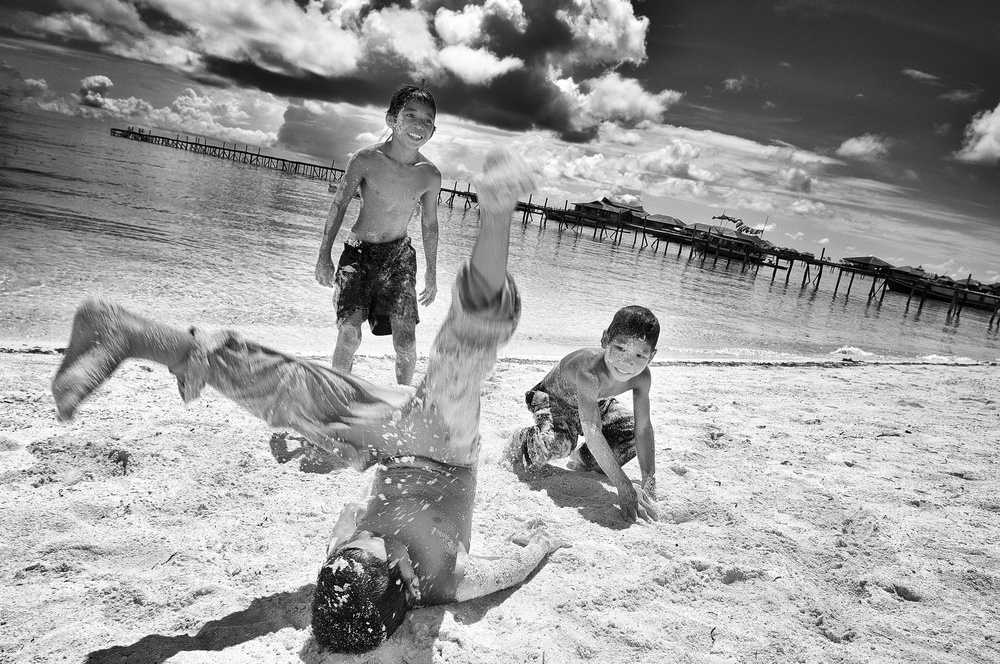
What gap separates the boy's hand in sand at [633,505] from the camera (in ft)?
9.60

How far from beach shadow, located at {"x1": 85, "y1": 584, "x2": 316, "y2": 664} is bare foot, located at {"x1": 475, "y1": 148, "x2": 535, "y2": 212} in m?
1.57

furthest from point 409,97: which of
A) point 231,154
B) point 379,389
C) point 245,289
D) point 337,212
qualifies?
point 231,154

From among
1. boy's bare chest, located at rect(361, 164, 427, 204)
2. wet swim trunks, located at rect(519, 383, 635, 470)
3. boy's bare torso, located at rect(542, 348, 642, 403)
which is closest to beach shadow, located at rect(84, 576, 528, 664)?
wet swim trunks, located at rect(519, 383, 635, 470)

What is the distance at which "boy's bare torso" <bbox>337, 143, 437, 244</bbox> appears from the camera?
3.83 metres

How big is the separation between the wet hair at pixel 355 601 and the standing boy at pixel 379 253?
2.23 m

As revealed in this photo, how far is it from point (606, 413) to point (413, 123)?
2.26 meters

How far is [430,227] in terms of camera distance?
4.30m

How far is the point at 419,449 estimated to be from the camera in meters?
2.14

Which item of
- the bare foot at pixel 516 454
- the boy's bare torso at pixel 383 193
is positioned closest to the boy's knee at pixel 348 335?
the boy's bare torso at pixel 383 193

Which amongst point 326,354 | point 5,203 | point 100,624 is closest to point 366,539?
point 100,624

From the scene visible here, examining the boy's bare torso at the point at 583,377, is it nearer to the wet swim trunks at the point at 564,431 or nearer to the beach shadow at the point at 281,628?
the wet swim trunks at the point at 564,431

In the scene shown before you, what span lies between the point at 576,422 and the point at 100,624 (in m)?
2.47

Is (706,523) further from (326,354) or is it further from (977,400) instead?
(977,400)

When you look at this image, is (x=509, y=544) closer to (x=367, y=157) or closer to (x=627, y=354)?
(x=627, y=354)
